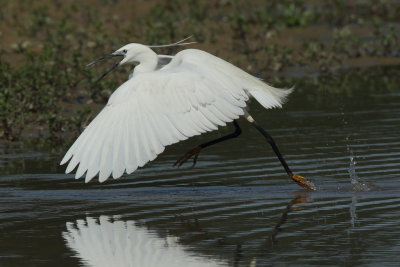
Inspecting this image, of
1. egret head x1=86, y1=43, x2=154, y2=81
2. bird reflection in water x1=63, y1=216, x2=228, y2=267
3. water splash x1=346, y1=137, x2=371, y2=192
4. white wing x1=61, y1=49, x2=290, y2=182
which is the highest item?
egret head x1=86, y1=43, x2=154, y2=81

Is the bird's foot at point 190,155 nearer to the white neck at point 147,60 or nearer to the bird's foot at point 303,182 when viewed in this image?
the white neck at point 147,60

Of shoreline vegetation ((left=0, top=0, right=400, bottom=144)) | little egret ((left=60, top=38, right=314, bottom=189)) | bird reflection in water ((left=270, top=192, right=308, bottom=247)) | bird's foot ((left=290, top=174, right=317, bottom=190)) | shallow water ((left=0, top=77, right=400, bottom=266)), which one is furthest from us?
shoreline vegetation ((left=0, top=0, right=400, bottom=144))

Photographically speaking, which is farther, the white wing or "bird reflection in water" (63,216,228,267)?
the white wing

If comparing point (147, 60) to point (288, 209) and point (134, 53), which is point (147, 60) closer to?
point (134, 53)

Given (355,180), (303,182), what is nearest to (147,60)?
(303,182)

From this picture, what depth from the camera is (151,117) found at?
755 cm

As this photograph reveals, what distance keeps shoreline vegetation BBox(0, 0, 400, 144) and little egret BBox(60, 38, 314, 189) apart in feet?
11.7

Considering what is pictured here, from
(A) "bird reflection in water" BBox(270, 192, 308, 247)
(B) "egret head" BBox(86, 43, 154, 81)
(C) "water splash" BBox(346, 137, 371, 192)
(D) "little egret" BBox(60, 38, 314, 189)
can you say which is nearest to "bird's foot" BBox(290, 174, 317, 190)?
(D) "little egret" BBox(60, 38, 314, 189)

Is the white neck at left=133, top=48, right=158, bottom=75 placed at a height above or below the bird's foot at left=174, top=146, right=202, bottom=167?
above

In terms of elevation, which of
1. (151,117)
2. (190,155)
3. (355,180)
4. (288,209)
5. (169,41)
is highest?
(151,117)

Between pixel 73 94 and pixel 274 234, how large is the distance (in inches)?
305

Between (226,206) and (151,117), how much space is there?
848 mm

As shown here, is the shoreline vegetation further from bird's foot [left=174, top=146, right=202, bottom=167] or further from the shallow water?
bird's foot [left=174, top=146, right=202, bottom=167]

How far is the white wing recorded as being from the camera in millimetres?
7211
